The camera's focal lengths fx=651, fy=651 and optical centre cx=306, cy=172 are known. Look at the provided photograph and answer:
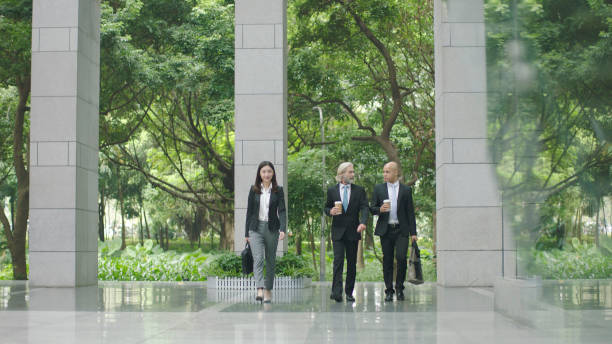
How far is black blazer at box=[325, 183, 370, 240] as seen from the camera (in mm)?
8727

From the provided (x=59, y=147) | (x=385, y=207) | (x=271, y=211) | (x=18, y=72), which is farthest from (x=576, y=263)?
(x=18, y=72)

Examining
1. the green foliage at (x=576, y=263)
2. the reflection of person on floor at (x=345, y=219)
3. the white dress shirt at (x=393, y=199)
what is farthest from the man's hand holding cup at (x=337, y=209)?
the green foliage at (x=576, y=263)

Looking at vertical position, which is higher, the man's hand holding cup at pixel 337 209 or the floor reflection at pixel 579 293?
the man's hand holding cup at pixel 337 209

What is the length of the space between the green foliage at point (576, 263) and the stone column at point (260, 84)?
30.5ft

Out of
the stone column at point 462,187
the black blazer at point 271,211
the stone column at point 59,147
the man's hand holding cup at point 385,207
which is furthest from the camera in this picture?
the stone column at point 59,147

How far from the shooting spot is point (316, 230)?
25.6 metres

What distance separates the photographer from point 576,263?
2.49m

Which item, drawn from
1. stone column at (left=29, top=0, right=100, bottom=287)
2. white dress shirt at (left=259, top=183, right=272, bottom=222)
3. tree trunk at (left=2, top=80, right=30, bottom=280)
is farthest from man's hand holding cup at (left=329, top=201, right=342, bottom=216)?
tree trunk at (left=2, top=80, right=30, bottom=280)

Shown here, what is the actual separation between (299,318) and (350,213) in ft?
7.45

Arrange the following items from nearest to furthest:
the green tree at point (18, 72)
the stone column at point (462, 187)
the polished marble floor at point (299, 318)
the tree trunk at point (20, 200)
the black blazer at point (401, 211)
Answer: the polished marble floor at point (299, 318)
the black blazer at point (401, 211)
the stone column at point (462, 187)
the green tree at point (18, 72)
the tree trunk at point (20, 200)

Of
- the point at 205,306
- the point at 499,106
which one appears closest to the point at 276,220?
the point at 205,306

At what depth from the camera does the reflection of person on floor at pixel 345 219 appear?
870cm

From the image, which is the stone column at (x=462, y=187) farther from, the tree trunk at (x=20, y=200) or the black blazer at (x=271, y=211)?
the tree trunk at (x=20, y=200)

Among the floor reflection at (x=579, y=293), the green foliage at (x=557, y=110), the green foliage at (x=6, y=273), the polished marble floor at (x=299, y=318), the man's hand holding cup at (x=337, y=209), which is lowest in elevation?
the green foliage at (x=6, y=273)
